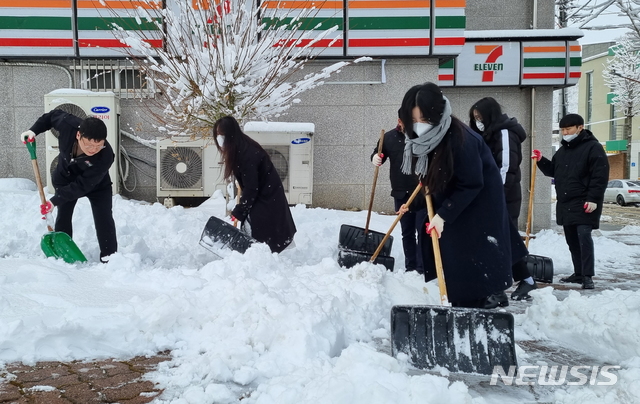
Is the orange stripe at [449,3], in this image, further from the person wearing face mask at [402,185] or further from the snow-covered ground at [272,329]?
the snow-covered ground at [272,329]

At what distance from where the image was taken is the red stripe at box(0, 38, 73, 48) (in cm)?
816

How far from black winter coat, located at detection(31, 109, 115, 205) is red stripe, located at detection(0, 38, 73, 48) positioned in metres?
4.04

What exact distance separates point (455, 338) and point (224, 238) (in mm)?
2613

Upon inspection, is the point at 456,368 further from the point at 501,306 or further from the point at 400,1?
the point at 400,1

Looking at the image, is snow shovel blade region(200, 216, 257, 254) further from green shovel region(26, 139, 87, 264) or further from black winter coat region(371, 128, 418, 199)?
black winter coat region(371, 128, 418, 199)

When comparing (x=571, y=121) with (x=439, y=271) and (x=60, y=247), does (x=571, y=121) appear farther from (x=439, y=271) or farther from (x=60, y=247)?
(x=60, y=247)

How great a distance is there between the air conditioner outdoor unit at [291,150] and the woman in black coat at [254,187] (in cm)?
304

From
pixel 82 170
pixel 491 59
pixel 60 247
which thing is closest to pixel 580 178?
pixel 82 170

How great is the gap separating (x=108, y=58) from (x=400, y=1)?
479 cm

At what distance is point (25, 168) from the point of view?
8.57 meters

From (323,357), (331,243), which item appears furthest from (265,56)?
(323,357)

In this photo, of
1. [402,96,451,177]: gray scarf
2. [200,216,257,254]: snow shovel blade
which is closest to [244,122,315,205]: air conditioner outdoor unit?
[200,216,257,254]: snow shovel blade

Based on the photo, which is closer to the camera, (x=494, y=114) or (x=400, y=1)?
(x=494, y=114)

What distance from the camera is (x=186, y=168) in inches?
321
